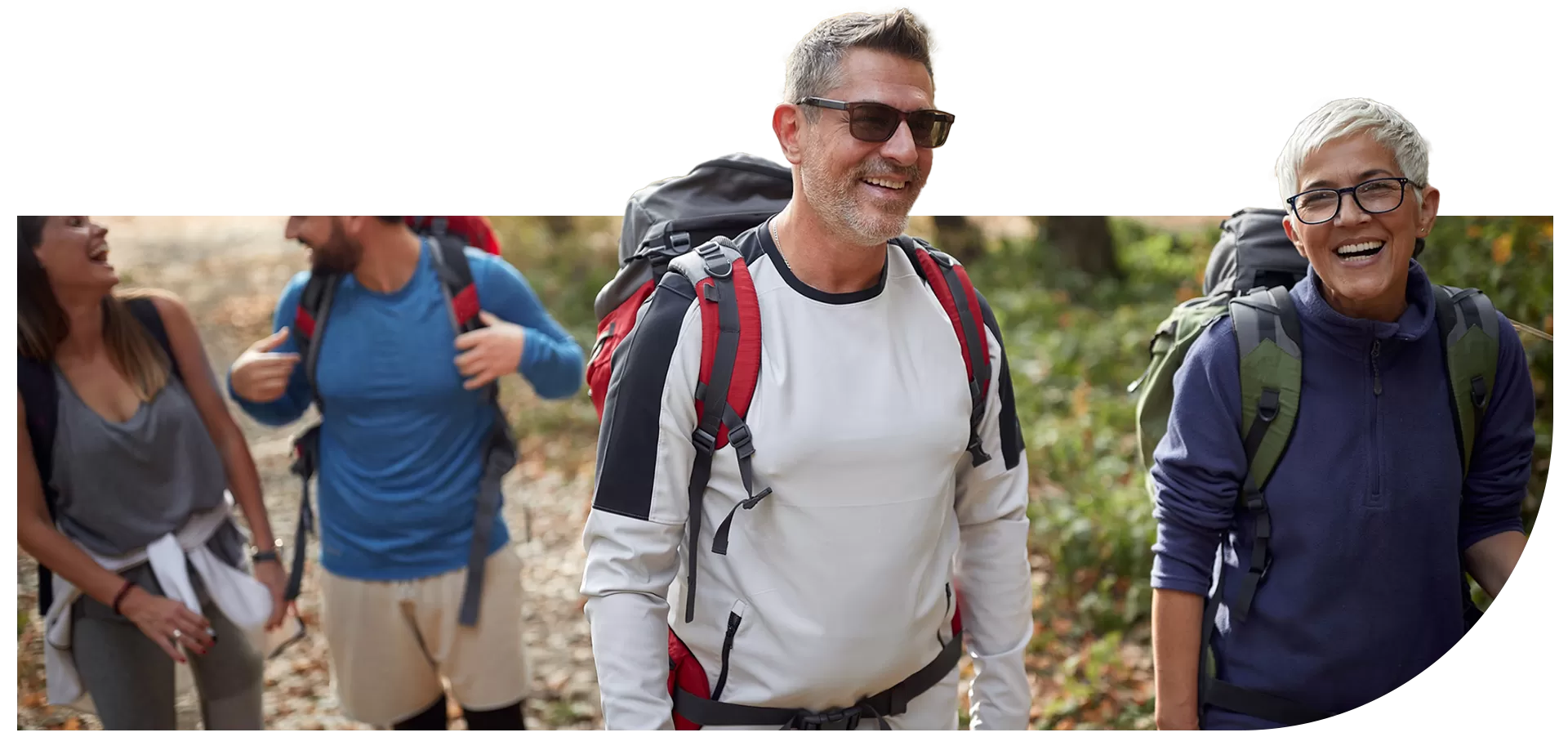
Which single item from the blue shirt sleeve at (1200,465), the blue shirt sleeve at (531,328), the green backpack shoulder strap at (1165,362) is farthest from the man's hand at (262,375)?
the blue shirt sleeve at (1200,465)

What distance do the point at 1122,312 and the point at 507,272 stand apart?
701cm

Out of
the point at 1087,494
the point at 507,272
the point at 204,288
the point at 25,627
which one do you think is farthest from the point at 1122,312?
the point at 204,288

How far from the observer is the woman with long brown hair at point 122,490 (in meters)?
4.01

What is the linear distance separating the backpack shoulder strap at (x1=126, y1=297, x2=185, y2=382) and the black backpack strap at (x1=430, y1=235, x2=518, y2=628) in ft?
3.19

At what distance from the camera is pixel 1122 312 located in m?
10.3

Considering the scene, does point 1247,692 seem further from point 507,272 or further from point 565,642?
point 565,642

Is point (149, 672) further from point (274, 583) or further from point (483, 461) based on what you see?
point (483, 461)

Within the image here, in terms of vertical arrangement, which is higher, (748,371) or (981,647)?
(748,371)

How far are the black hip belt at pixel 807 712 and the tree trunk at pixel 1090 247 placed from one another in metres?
9.23

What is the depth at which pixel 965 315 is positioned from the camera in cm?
285

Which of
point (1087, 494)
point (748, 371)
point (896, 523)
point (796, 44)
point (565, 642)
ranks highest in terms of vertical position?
point (796, 44)

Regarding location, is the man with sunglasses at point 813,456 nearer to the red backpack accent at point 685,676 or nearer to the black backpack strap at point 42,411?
the red backpack accent at point 685,676

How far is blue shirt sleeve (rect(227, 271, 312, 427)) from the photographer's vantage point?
4434 millimetres

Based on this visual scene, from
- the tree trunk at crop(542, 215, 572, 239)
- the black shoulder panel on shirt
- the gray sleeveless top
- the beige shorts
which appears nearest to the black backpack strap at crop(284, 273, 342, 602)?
the beige shorts
